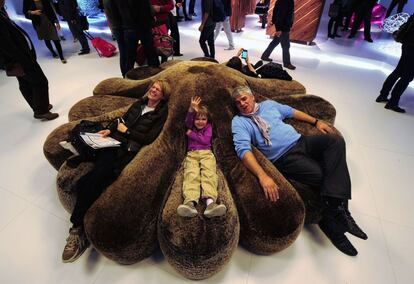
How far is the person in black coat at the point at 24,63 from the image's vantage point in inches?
98.9

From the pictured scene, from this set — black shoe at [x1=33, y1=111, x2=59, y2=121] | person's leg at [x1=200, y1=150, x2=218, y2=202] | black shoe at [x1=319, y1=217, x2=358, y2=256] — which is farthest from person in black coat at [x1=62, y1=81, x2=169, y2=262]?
black shoe at [x1=33, y1=111, x2=59, y2=121]

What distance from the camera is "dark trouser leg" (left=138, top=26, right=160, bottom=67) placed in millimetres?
3350

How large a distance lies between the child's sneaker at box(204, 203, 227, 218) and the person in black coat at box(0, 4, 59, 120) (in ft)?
Answer: 8.70

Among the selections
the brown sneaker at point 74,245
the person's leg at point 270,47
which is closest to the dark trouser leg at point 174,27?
the person's leg at point 270,47

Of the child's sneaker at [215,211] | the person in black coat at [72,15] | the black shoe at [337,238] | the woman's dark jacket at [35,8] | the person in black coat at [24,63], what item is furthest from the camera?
the person in black coat at [72,15]

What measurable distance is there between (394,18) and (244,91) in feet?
19.5

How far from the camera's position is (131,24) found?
3.19 m

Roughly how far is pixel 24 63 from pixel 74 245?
2145mm

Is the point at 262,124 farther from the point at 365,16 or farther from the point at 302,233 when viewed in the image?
the point at 365,16

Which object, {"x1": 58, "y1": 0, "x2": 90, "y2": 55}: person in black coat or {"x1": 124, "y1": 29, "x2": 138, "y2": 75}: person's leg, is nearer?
{"x1": 124, "y1": 29, "x2": 138, "y2": 75}: person's leg

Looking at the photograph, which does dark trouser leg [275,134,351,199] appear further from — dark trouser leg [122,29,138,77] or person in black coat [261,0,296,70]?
person in black coat [261,0,296,70]

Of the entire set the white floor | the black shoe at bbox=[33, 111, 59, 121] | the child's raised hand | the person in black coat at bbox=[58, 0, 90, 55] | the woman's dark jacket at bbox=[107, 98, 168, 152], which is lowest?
the white floor

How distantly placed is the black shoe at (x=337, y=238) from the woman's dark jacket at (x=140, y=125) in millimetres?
1498

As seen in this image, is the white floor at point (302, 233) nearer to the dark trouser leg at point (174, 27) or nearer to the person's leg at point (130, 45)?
the person's leg at point (130, 45)
